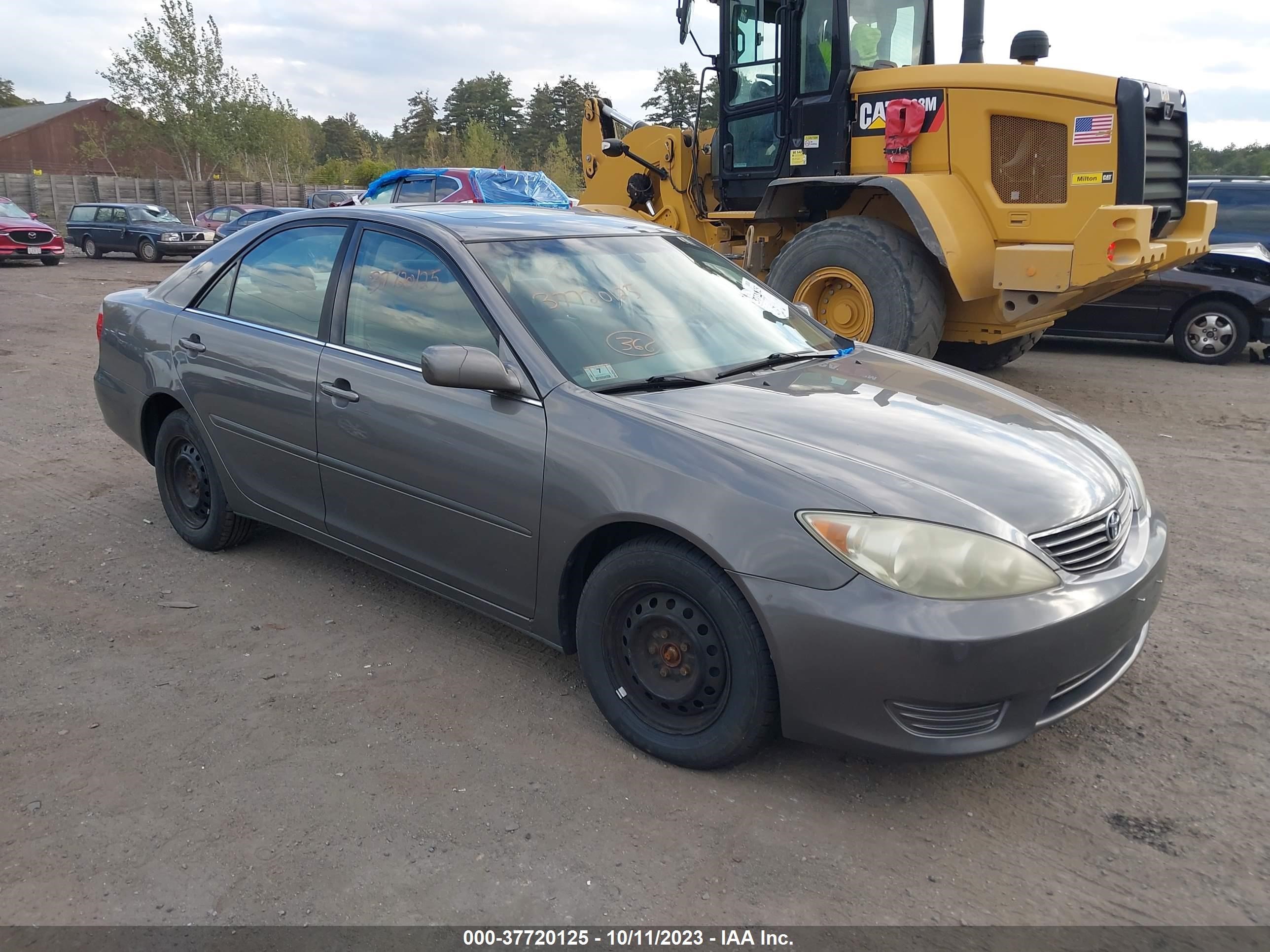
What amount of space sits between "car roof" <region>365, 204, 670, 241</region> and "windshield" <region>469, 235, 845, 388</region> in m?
0.06

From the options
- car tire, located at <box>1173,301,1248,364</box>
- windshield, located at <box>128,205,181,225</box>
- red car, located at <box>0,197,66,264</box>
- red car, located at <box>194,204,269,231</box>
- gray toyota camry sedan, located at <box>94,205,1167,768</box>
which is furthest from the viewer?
red car, located at <box>194,204,269,231</box>

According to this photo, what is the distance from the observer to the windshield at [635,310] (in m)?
3.48

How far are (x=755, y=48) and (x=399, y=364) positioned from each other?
6.60 meters

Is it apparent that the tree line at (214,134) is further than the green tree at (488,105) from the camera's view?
No

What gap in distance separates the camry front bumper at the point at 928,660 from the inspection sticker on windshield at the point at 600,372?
0.93 meters

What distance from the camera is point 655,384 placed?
339cm

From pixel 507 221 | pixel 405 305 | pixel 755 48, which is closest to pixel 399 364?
pixel 405 305

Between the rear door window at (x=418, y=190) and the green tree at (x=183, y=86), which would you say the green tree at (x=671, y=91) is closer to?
the rear door window at (x=418, y=190)

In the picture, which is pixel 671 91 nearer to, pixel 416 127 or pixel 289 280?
pixel 289 280

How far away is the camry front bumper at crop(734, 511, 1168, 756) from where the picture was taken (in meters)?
2.58

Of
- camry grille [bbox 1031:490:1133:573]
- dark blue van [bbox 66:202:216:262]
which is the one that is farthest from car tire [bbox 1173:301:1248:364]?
dark blue van [bbox 66:202:216:262]

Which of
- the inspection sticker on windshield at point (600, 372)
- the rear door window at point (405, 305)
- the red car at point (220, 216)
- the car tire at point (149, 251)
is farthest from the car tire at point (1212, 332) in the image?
the red car at point (220, 216)

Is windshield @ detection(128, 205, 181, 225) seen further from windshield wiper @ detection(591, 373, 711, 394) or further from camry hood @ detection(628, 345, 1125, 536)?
camry hood @ detection(628, 345, 1125, 536)
